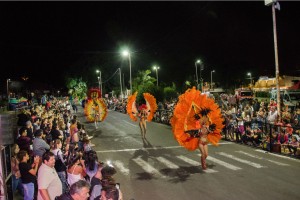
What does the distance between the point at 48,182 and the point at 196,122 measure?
20.4 feet

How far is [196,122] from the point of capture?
10.6 m

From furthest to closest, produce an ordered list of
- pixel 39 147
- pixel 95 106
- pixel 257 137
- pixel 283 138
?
pixel 95 106 → pixel 257 137 → pixel 283 138 → pixel 39 147

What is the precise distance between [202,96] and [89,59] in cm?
5754

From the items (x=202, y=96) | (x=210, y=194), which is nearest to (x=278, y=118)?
(x=202, y=96)

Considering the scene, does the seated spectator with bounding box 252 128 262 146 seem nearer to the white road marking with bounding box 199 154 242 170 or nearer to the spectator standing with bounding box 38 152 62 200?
the white road marking with bounding box 199 154 242 170

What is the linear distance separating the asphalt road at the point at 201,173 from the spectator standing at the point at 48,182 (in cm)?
294

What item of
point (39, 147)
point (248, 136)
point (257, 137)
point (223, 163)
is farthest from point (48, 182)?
point (248, 136)

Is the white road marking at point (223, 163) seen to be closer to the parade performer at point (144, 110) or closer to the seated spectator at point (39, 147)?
the parade performer at point (144, 110)

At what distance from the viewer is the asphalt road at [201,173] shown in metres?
8.19

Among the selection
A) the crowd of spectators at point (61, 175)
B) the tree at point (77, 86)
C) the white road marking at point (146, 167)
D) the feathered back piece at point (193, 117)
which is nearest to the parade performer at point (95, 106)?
the white road marking at point (146, 167)

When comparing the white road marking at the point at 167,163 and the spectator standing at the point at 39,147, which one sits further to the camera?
the white road marking at the point at 167,163

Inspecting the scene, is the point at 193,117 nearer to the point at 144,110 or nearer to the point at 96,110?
the point at 144,110

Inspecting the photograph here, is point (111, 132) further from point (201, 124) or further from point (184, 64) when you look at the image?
point (184, 64)

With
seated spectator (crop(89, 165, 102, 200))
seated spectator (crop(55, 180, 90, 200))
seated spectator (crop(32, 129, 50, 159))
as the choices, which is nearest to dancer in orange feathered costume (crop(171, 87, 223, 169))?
seated spectator (crop(32, 129, 50, 159))
